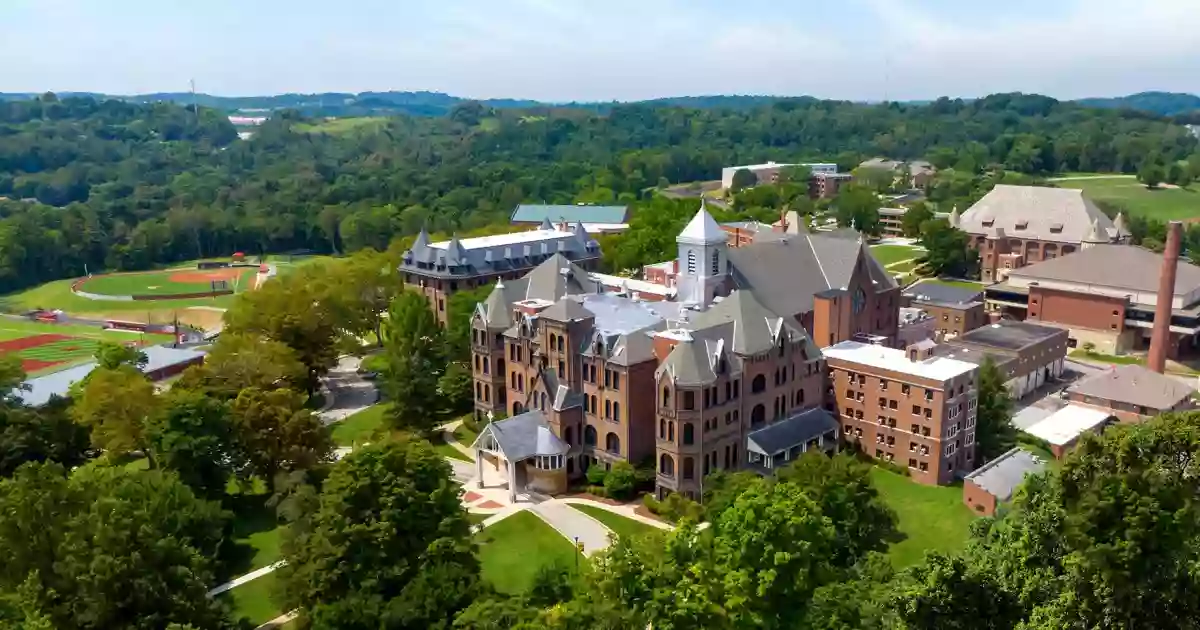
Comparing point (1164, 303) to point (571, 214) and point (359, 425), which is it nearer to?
point (359, 425)

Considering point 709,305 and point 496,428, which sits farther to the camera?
point 709,305

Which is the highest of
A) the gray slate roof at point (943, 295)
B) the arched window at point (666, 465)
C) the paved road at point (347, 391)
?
the gray slate roof at point (943, 295)

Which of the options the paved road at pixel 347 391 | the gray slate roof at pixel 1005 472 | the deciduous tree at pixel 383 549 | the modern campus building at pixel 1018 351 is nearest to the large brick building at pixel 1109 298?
the modern campus building at pixel 1018 351

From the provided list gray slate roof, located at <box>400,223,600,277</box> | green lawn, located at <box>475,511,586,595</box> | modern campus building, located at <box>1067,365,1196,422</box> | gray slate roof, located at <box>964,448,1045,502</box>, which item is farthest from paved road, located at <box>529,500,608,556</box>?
modern campus building, located at <box>1067,365,1196,422</box>

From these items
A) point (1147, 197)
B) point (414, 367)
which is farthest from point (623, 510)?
point (1147, 197)

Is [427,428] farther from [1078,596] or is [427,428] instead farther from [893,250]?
[893,250]

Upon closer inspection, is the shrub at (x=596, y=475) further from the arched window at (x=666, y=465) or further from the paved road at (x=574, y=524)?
the arched window at (x=666, y=465)

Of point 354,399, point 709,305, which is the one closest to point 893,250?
point 709,305
